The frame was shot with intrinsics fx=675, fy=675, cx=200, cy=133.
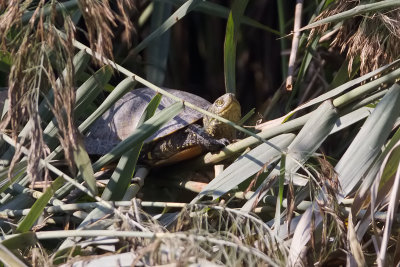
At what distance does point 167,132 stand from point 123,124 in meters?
0.12

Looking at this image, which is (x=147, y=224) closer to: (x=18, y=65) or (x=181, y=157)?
(x=18, y=65)

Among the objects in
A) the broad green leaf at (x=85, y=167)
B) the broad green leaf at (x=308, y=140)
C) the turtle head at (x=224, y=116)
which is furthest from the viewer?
the turtle head at (x=224, y=116)

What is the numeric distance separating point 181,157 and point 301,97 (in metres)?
0.54

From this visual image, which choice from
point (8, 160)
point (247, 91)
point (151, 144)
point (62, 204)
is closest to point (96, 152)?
point (151, 144)

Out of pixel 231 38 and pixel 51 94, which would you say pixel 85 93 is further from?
pixel 231 38

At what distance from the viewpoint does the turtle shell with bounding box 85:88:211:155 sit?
5.71ft

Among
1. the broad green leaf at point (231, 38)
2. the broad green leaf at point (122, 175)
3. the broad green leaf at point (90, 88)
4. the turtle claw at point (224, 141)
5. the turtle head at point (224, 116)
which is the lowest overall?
the broad green leaf at point (122, 175)

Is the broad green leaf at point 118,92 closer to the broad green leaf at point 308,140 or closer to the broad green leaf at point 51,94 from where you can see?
the broad green leaf at point 51,94

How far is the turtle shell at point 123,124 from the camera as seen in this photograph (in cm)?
174

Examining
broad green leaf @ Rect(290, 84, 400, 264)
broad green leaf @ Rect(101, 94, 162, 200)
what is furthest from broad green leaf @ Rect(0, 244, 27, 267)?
broad green leaf @ Rect(290, 84, 400, 264)

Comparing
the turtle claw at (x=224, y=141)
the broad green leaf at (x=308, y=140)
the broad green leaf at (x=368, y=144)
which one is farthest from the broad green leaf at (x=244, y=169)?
the turtle claw at (x=224, y=141)

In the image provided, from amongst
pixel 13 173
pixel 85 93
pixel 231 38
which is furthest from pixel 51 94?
pixel 231 38

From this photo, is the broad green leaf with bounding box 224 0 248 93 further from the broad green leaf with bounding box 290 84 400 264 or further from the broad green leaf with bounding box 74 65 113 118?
the broad green leaf with bounding box 290 84 400 264

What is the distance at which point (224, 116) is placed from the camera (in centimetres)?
174
